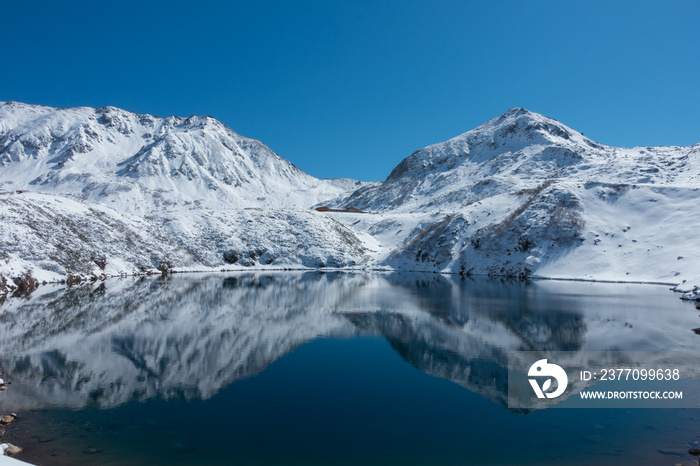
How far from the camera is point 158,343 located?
23.7 meters

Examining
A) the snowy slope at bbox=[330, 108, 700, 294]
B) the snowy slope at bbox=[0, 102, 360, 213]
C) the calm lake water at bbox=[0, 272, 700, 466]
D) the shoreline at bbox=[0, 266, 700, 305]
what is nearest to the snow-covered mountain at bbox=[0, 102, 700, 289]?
the snowy slope at bbox=[330, 108, 700, 294]

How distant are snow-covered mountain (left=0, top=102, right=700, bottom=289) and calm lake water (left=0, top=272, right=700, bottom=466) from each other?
2772 centimetres

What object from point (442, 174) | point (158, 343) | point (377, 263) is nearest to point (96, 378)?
point (158, 343)

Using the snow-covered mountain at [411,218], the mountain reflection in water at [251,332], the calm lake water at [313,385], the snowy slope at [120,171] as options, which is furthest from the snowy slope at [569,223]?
the snowy slope at [120,171]

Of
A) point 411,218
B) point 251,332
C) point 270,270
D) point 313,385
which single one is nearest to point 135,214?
point 270,270

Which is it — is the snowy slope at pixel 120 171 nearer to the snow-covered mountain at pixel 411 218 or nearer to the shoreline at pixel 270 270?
the snow-covered mountain at pixel 411 218

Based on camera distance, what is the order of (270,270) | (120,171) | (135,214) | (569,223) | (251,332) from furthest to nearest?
1. (120,171)
2. (135,214)
3. (270,270)
4. (569,223)
5. (251,332)

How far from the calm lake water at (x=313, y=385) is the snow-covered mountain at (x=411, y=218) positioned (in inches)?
1091

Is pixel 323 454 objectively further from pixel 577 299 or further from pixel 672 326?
pixel 577 299

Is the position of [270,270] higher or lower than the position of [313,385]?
higher

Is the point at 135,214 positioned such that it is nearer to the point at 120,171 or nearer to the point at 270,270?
the point at 270,270

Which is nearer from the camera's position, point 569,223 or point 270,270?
point 569,223

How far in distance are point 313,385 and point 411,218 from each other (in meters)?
104

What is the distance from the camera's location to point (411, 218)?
119 metres
